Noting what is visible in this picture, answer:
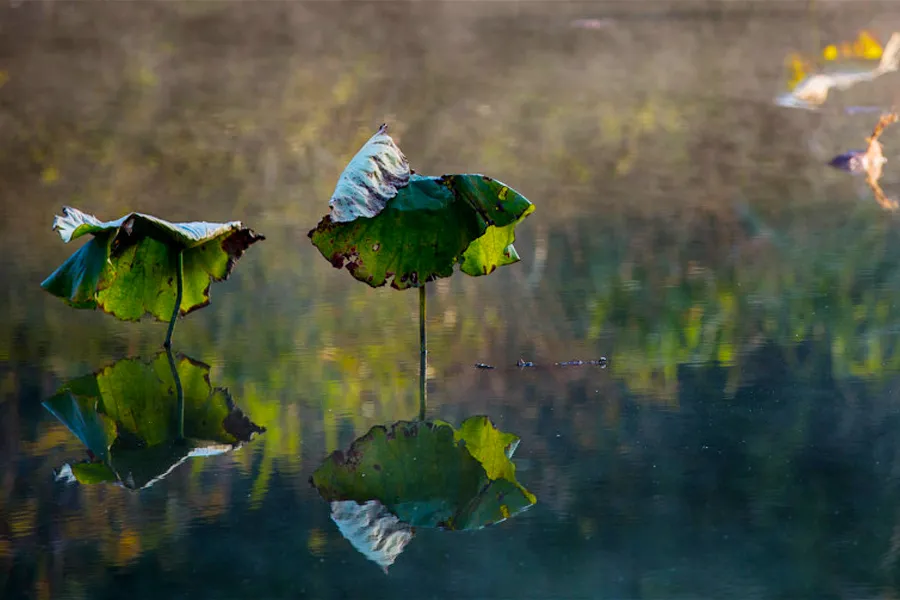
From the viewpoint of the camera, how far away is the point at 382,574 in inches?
95.4

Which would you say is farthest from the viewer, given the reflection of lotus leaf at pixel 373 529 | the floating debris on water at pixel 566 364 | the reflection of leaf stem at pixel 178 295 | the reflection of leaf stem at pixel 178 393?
the reflection of leaf stem at pixel 178 295

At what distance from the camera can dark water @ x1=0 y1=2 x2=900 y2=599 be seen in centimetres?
252

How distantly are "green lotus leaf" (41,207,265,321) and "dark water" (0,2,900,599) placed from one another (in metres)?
0.18

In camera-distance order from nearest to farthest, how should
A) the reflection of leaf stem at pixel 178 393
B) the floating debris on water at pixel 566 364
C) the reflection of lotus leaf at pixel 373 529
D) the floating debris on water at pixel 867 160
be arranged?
the reflection of lotus leaf at pixel 373 529 < the reflection of leaf stem at pixel 178 393 < the floating debris on water at pixel 566 364 < the floating debris on water at pixel 867 160

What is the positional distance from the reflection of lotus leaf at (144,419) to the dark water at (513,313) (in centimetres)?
6

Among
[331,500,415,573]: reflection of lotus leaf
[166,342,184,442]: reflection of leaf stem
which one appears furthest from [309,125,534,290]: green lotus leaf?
[331,500,415,573]: reflection of lotus leaf

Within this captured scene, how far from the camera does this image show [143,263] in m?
3.72

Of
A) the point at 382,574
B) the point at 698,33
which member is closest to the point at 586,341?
the point at 382,574

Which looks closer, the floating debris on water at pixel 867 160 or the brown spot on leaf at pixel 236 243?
the brown spot on leaf at pixel 236 243

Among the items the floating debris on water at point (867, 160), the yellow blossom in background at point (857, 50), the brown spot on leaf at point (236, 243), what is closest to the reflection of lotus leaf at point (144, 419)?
the brown spot on leaf at point (236, 243)

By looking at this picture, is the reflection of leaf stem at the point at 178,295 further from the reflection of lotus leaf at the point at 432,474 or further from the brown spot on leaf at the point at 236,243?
the reflection of lotus leaf at the point at 432,474

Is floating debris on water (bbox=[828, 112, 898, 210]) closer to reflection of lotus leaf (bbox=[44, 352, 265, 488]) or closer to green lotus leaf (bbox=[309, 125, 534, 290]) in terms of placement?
green lotus leaf (bbox=[309, 125, 534, 290])

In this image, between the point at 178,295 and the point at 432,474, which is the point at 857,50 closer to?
the point at 178,295

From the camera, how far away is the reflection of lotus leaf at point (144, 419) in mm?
3006
